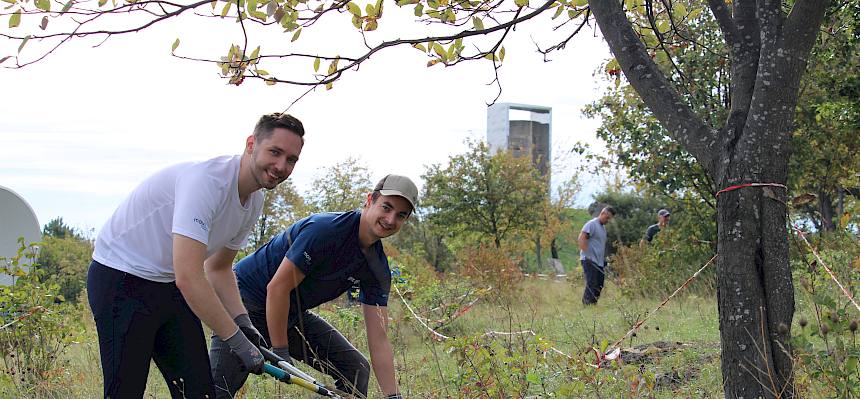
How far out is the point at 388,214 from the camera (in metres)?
3.96

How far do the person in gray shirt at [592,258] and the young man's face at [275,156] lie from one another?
351 inches

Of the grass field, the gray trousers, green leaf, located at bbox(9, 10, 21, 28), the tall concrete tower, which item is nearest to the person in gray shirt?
the grass field

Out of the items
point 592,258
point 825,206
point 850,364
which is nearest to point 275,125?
point 850,364

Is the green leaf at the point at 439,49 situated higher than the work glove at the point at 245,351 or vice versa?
the green leaf at the point at 439,49

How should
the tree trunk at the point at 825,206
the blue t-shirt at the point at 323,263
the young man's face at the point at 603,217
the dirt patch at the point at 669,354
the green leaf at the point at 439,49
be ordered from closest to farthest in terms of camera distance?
the blue t-shirt at the point at 323,263
the green leaf at the point at 439,49
the dirt patch at the point at 669,354
the young man's face at the point at 603,217
the tree trunk at the point at 825,206

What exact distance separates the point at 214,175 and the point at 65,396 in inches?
112

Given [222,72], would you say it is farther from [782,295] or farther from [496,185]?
[496,185]

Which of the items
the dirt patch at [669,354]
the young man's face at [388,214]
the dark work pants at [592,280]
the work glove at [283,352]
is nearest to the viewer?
the young man's face at [388,214]

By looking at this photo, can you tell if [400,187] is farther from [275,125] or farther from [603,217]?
[603,217]

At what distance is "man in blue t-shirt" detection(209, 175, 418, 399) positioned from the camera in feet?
13.2

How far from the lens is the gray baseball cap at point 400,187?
12.8 ft

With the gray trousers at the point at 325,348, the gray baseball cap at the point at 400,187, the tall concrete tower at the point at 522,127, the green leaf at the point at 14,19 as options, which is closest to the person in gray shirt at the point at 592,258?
the gray trousers at the point at 325,348

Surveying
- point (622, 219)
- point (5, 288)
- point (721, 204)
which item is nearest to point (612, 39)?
point (721, 204)

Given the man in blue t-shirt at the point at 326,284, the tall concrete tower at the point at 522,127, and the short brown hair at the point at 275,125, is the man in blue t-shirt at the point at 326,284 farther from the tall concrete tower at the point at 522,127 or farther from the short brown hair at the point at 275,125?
the tall concrete tower at the point at 522,127
